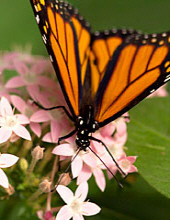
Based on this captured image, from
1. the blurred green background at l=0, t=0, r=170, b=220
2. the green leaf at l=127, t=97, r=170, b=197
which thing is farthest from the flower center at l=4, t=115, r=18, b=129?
the blurred green background at l=0, t=0, r=170, b=220

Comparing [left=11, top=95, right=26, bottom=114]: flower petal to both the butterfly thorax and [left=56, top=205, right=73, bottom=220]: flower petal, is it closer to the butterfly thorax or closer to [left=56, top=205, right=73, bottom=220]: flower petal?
the butterfly thorax

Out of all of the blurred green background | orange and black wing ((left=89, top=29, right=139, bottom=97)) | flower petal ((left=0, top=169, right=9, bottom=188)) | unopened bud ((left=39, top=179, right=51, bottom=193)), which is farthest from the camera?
the blurred green background

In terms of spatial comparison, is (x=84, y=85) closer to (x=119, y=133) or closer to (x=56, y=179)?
(x=119, y=133)

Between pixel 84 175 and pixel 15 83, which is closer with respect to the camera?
pixel 84 175

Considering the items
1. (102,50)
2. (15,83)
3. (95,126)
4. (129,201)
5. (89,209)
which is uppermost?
(102,50)

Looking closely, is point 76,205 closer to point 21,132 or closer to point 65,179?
A: point 65,179

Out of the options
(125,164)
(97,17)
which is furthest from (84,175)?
(97,17)

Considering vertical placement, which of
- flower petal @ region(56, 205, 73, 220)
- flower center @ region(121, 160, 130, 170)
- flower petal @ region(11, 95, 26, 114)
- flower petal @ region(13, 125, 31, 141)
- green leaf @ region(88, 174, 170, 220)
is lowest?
green leaf @ region(88, 174, 170, 220)
